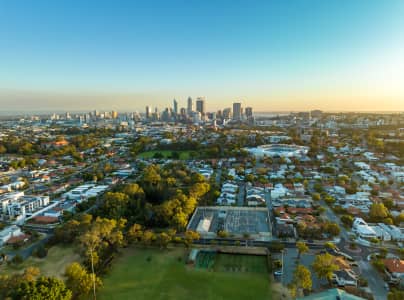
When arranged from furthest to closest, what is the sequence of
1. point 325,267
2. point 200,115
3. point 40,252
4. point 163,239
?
point 200,115 → point 163,239 → point 40,252 → point 325,267

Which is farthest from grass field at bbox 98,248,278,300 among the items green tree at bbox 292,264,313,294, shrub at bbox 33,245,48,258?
shrub at bbox 33,245,48,258

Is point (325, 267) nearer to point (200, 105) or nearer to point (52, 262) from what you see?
point (52, 262)

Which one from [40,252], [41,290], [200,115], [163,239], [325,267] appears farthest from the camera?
[200,115]

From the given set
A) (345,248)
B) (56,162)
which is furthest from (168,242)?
(56,162)

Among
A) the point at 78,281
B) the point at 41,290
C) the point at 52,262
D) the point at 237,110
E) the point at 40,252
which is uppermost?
the point at 237,110

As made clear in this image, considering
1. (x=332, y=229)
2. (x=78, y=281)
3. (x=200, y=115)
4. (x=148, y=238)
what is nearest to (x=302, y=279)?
(x=332, y=229)

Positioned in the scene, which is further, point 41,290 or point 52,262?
point 52,262

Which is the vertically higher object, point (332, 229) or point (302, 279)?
point (302, 279)

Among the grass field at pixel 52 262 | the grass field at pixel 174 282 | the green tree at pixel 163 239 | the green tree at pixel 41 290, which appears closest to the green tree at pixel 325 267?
the grass field at pixel 174 282
